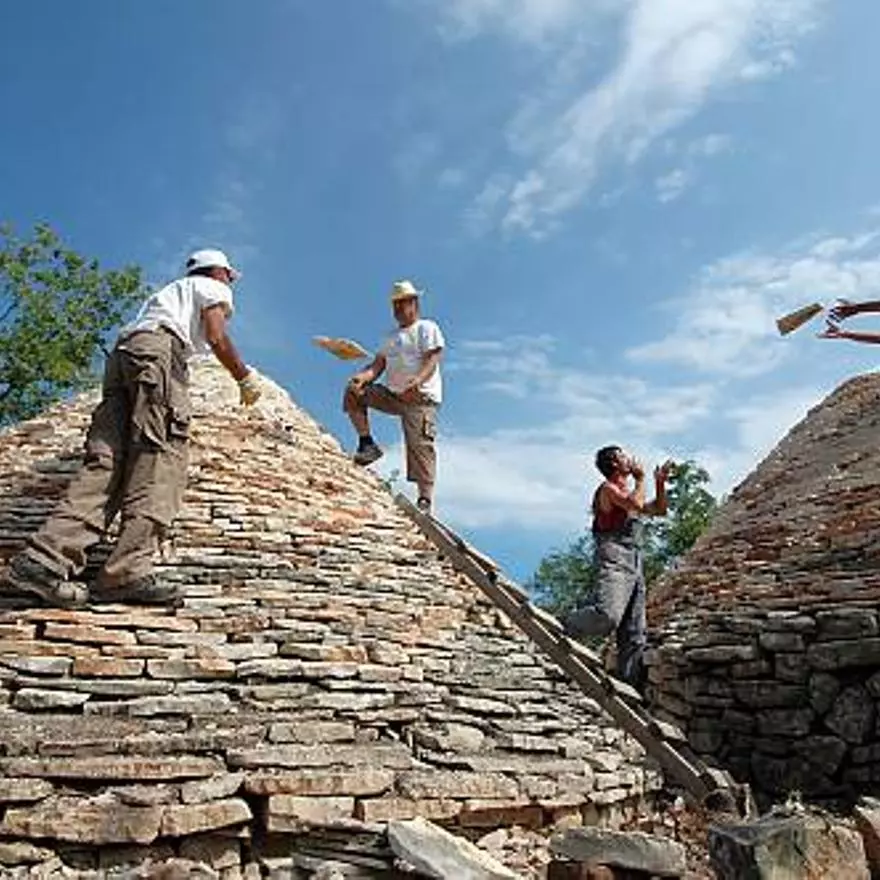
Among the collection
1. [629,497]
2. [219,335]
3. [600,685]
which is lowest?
[600,685]

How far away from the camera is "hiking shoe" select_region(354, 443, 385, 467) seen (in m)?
8.97

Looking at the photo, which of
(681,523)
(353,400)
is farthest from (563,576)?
(353,400)

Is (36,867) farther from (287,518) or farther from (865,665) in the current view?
(865,665)

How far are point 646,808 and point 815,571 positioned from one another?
3032mm

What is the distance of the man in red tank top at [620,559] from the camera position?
630cm

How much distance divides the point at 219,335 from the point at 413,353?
3181 millimetres

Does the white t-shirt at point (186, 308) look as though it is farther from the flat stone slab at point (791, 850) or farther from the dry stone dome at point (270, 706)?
the flat stone slab at point (791, 850)

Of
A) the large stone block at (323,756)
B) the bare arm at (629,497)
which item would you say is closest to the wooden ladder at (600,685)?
the bare arm at (629,497)

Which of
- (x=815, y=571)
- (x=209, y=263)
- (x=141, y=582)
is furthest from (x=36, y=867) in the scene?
(x=815, y=571)

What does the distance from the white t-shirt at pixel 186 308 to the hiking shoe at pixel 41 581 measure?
130cm

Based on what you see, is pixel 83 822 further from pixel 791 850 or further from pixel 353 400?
pixel 353 400

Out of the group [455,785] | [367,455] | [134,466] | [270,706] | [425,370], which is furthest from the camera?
[367,455]

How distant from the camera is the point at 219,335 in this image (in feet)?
18.1

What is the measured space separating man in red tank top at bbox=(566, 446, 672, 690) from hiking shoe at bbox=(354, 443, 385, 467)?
284 centimetres
